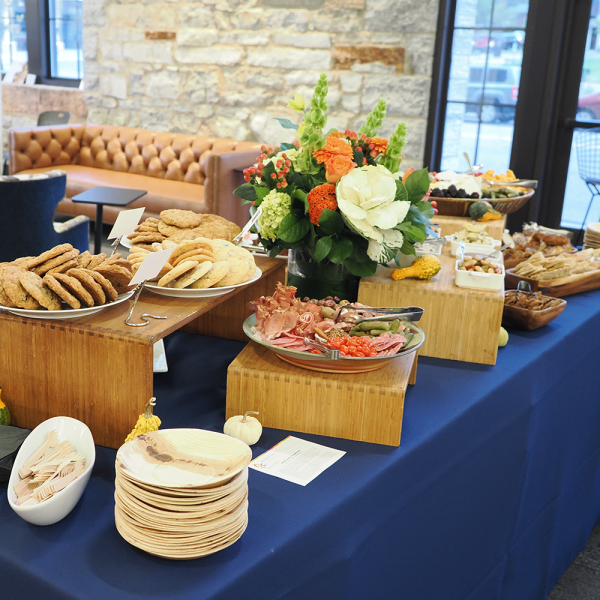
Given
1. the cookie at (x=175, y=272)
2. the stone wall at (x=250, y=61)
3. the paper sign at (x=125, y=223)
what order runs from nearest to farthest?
the cookie at (x=175, y=272) → the paper sign at (x=125, y=223) → the stone wall at (x=250, y=61)

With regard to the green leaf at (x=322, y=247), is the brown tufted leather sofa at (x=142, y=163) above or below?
below

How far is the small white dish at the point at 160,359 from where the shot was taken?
4.59 feet

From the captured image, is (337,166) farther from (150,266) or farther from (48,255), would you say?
(48,255)

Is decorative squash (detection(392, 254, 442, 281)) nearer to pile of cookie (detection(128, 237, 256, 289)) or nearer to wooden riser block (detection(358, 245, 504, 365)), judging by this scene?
wooden riser block (detection(358, 245, 504, 365))

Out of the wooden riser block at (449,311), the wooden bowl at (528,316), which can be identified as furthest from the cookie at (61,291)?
the wooden bowl at (528,316)

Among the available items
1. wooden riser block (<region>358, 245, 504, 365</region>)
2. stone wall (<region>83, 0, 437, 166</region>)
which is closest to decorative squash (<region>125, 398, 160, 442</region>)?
wooden riser block (<region>358, 245, 504, 365</region>)

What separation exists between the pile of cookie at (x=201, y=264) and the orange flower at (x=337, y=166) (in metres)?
0.23

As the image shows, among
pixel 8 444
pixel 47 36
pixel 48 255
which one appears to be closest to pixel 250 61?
pixel 47 36

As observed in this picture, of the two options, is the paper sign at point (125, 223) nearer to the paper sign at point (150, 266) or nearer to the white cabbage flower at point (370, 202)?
the paper sign at point (150, 266)

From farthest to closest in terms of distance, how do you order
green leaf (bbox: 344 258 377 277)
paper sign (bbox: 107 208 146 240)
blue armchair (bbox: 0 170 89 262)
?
blue armchair (bbox: 0 170 89 262), green leaf (bbox: 344 258 377 277), paper sign (bbox: 107 208 146 240)

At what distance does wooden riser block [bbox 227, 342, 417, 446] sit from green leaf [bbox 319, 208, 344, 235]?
307mm

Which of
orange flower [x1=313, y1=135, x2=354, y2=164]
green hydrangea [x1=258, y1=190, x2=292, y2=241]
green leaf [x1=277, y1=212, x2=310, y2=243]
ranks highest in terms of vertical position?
orange flower [x1=313, y1=135, x2=354, y2=164]

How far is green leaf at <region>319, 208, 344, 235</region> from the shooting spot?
51.2 inches

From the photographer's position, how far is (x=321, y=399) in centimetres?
112
